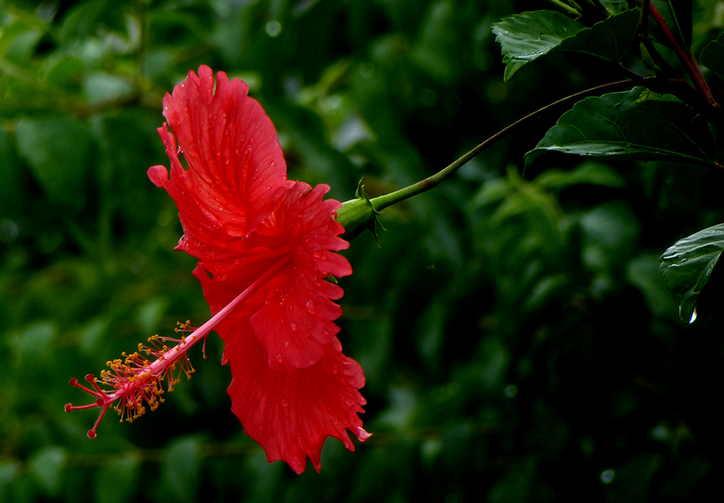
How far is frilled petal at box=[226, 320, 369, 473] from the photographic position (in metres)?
0.61

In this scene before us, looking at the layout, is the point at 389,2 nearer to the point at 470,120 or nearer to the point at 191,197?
the point at 470,120

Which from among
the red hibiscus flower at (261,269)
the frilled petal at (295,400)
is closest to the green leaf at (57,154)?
the red hibiscus flower at (261,269)

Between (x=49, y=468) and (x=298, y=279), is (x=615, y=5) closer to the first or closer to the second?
(x=298, y=279)

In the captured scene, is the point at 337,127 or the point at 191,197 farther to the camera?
the point at 337,127

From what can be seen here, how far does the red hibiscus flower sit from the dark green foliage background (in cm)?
47

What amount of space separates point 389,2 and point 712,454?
99cm

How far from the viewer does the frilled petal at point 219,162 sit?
0.60 metres

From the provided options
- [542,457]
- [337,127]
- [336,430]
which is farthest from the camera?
[337,127]

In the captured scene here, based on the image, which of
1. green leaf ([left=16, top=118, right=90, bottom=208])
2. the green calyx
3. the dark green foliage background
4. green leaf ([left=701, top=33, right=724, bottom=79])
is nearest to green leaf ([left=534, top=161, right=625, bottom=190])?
the dark green foliage background

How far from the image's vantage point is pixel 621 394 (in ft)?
3.24

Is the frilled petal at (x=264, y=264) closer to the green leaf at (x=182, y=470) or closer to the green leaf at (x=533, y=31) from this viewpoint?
the green leaf at (x=533, y=31)

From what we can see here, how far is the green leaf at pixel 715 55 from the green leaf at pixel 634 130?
0.18ft

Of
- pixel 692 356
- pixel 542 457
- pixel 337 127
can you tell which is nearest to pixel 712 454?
pixel 692 356

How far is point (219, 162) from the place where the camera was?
0.65 m
